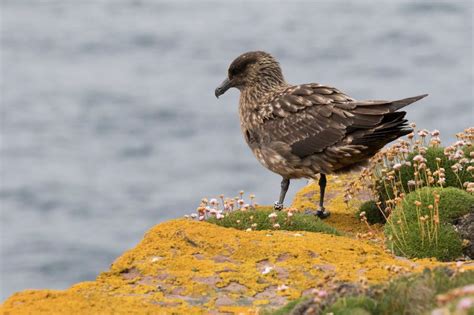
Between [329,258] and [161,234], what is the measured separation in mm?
1759

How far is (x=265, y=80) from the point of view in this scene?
1559cm

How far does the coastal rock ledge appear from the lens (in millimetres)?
8562

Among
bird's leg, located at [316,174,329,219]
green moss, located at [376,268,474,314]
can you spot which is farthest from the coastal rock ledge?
bird's leg, located at [316,174,329,219]

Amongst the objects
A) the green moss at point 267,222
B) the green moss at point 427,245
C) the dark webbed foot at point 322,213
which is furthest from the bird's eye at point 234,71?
the green moss at point 427,245

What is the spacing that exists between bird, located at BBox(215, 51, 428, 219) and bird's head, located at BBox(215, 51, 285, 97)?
305mm

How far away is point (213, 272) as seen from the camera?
9.25 m

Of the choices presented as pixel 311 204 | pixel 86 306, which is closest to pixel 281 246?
pixel 86 306

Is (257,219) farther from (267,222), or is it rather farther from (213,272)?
(213,272)

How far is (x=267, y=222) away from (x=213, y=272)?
2923 mm

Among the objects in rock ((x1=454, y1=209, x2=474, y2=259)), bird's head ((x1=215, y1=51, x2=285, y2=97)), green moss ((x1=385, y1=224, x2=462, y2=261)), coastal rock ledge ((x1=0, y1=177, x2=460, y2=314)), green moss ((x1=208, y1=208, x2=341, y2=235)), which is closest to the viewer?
coastal rock ledge ((x1=0, y1=177, x2=460, y2=314))

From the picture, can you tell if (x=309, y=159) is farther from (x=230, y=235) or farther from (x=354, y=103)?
(x=230, y=235)

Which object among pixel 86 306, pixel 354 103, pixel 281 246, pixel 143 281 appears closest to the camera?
pixel 86 306

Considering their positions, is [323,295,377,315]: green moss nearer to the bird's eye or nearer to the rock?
the rock

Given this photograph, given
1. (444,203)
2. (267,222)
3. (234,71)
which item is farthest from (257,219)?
(234,71)
